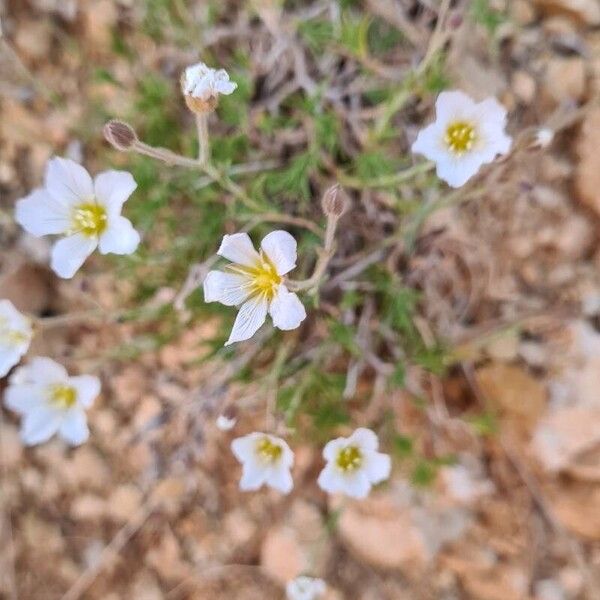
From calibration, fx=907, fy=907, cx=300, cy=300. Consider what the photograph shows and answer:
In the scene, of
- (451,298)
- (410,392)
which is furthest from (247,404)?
(451,298)

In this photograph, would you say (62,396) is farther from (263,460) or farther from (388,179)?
(388,179)

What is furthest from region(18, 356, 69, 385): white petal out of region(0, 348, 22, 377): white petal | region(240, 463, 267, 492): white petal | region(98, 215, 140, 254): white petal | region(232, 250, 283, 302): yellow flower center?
region(232, 250, 283, 302): yellow flower center

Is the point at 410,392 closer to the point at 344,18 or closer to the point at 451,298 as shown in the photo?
the point at 451,298

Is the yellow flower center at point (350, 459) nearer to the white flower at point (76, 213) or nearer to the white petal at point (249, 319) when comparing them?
the white petal at point (249, 319)

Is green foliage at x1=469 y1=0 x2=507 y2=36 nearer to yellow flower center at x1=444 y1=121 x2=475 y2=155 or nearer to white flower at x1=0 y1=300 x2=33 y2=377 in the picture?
yellow flower center at x1=444 y1=121 x2=475 y2=155

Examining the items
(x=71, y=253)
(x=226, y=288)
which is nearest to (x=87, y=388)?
(x=71, y=253)

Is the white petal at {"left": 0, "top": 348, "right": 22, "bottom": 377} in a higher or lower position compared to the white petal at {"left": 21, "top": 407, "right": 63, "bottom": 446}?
higher

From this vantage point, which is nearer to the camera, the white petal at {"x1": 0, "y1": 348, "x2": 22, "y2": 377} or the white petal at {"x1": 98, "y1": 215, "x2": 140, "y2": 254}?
the white petal at {"x1": 98, "y1": 215, "x2": 140, "y2": 254}
